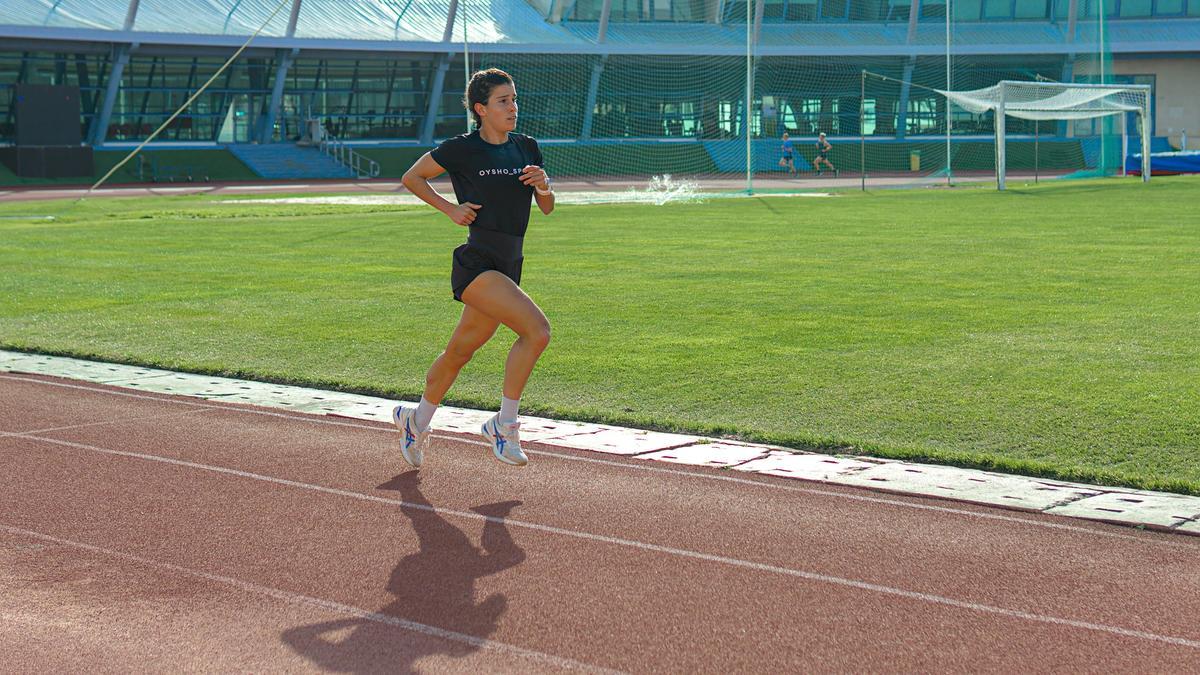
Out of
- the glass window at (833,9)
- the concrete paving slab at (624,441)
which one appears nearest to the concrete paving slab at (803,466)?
the concrete paving slab at (624,441)

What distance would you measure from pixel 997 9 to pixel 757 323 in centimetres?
6154

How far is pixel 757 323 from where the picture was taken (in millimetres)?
12617

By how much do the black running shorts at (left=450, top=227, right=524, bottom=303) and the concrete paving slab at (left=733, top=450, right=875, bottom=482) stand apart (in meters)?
1.62

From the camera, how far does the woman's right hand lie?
700cm

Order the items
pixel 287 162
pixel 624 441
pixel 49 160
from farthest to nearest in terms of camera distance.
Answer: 1. pixel 287 162
2. pixel 49 160
3. pixel 624 441

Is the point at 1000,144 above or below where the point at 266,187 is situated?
above

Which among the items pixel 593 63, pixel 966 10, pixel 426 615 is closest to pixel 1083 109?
pixel 966 10

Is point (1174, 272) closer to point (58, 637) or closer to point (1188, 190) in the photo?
point (58, 637)

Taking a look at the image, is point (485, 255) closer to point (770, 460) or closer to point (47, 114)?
point (770, 460)

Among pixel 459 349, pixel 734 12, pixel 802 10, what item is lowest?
pixel 459 349

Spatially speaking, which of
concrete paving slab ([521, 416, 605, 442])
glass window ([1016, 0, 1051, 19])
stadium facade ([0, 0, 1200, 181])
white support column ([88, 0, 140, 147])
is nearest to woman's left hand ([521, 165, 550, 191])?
concrete paving slab ([521, 416, 605, 442])

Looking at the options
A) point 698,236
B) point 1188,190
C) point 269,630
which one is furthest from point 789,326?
point 1188,190

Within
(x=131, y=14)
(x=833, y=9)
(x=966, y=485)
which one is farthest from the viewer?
(x=833, y=9)

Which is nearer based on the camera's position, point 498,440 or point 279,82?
point 498,440
